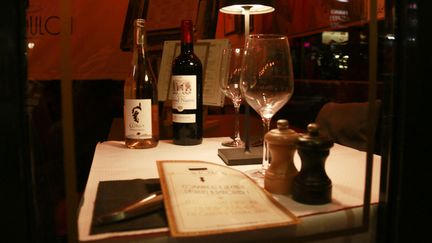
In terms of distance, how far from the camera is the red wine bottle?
0.88 metres

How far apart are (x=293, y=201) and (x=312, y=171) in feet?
0.16

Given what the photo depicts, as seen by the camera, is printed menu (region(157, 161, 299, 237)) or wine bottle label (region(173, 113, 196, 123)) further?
wine bottle label (region(173, 113, 196, 123))

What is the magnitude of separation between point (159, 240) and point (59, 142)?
0.15 meters

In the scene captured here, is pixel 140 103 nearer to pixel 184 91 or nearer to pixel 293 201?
pixel 184 91

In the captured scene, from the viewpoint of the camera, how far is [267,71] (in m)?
0.64

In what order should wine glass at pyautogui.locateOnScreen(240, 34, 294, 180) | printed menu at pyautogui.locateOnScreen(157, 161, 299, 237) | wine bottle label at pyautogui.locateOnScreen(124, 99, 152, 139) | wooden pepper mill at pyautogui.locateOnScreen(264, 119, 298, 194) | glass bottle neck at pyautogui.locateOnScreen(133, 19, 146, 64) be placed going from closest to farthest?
printed menu at pyautogui.locateOnScreen(157, 161, 299, 237) < wooden pepper mill at pyautogui.locateOnScreen(264, 119, 298, 194) < wine glass at pyautogui.locateOnScreen(240, 34, 294, 180) < wine bottle label at pyautogui.locateOnScreen(124, 99, 152, 139) < glass bottle neck at pyautogui.locateOnScreen(133, 19, 146, 64)

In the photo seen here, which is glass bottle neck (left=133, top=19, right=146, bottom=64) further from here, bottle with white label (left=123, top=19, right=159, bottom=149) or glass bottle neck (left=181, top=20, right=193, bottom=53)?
glass bottle neck (left=181, top=20, right=193, bottom=53)

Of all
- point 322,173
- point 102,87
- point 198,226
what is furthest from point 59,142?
point 102,87

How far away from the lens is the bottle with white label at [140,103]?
85 centimetres

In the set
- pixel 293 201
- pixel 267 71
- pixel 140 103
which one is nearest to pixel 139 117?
pixel 140 103

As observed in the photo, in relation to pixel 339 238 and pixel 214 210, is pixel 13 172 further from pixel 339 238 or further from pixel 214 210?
→ pixel 339 238

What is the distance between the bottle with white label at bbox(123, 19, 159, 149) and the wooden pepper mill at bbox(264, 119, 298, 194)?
1.27ft

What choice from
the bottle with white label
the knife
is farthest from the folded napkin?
the bottle with white label

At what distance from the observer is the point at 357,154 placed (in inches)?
32.5
